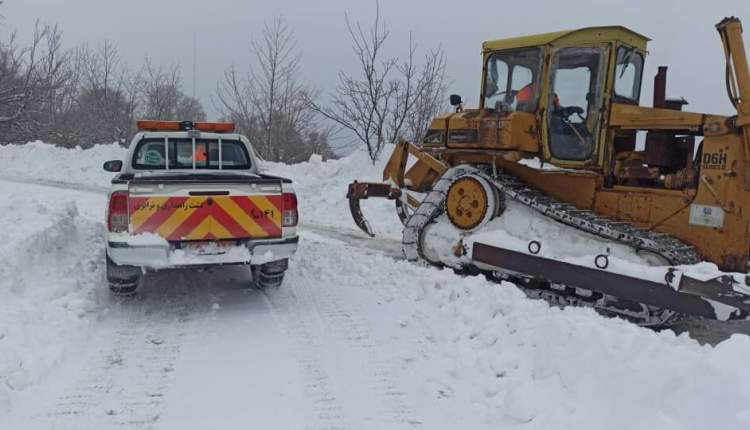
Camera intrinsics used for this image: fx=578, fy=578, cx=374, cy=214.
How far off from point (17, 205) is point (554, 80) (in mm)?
7840

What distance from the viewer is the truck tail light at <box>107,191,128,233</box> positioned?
17.9 ft

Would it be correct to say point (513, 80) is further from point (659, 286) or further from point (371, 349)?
point (371, 349)

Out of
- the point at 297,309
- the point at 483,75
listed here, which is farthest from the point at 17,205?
the point at 483,75

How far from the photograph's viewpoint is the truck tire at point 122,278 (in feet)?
18.8

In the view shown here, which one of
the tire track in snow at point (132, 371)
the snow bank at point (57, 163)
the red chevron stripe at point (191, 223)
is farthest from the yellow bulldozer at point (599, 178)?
the snow bank at point (57, 163)

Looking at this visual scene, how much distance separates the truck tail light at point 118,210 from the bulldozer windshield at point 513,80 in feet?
15.5

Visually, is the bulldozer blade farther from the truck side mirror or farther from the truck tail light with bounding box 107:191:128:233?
the truck tail light with bounding box 107:191:128:233

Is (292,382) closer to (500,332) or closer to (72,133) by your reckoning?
(500,332)

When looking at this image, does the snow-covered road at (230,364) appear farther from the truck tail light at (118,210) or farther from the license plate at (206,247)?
the truck tail light at (118,210)

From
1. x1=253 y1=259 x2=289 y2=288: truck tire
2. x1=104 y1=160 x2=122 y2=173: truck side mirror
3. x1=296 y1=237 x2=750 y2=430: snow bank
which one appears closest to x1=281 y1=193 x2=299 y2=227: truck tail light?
x1=253 y1=259 x2=289 y2=288: truck tire

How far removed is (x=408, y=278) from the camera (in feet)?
22.6

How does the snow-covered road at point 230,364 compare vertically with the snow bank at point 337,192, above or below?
below

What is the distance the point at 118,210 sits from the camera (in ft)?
17.9

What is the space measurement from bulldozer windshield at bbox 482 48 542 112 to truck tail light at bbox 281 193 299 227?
3.15m
